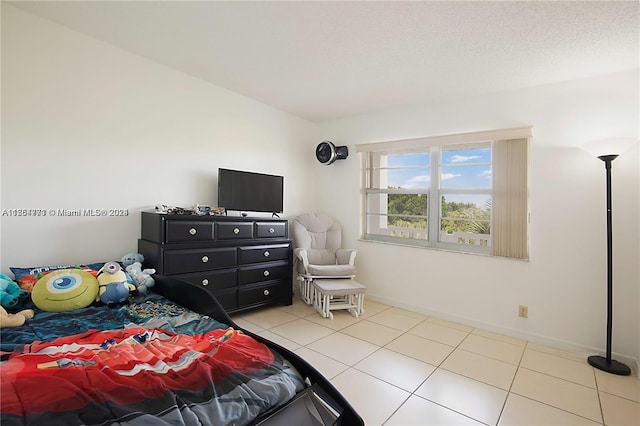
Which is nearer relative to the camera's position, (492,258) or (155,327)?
(155,327)

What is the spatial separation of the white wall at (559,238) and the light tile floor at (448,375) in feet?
0.90

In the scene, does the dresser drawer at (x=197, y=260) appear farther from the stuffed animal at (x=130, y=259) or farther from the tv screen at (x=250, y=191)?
the tv screen at (x=250, y=191)

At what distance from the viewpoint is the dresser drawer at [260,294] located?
3.26 m

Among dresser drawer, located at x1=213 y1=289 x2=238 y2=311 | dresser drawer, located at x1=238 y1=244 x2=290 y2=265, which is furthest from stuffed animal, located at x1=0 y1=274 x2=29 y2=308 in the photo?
dresser drawer, located at x1=238 y1=244 x2=290 y2=265

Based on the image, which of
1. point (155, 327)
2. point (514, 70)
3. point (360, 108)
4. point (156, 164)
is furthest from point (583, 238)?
point (156, 164)

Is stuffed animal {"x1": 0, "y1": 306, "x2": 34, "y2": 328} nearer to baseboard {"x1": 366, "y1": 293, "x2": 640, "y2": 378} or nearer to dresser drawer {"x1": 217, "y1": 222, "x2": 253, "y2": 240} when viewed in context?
dresser drawer {"x1": 217, "y1": 222, "x2": 253, "y2": 240}

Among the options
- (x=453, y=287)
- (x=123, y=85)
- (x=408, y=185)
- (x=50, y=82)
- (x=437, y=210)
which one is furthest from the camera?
(x=408, y=185)

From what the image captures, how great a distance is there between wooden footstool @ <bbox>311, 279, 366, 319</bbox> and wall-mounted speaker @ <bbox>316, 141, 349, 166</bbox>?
5.64 feet

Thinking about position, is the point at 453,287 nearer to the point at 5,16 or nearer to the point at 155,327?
the point at 155,327

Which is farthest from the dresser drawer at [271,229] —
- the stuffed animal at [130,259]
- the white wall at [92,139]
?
the stuffed animal at [130,259]

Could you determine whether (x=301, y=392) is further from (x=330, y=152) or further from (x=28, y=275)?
(x=330, y=152)

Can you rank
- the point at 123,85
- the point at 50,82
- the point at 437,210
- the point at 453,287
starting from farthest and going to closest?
the point at 437,210 → the point at 453,287 → the point at 123,85 → the point at 50,82

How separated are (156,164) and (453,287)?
3.43 meters

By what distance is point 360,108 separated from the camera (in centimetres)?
396
